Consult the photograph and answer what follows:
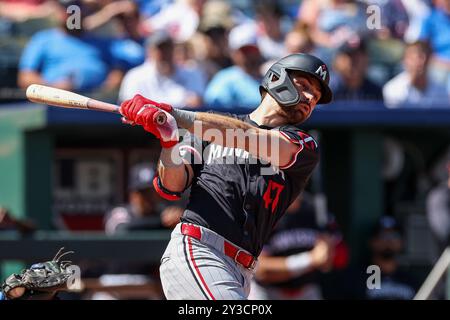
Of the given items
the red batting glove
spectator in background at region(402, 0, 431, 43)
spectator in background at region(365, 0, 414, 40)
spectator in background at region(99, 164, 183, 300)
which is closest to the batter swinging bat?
the red batting glove

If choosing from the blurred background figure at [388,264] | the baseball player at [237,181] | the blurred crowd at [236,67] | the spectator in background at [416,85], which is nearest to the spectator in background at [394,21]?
the blurred crowd at [236,67]

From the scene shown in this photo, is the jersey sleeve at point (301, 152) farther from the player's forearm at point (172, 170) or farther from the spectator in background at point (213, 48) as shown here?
the spectator in background at point (213, 48)

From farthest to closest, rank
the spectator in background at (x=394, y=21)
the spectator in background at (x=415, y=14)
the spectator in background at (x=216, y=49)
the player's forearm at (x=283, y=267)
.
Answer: the spectator in background at (x=394, y=21) → the spectator in background at (x=415, y=14) → the spectator in background at (x=216, y=49) → the player's forearm at (x=283, y=267)

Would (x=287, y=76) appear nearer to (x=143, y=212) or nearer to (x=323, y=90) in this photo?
(x=323, y=90)

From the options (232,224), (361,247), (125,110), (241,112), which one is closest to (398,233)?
(361,247)

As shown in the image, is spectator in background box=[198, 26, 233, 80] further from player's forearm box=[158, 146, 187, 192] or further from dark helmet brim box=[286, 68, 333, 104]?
player's forearm box=[158, 146, 187, 192]

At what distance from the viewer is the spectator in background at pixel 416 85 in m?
8.72

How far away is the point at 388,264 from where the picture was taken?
8.16 m

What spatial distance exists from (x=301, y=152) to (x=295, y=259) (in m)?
3.44

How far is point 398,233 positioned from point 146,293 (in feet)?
6.74

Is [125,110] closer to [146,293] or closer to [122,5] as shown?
[146,293]

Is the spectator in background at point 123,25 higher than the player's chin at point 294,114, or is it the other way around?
the spectator in background at point 123,25

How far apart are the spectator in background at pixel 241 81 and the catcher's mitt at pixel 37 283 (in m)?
3.57

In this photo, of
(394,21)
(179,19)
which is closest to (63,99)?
(179,19)
